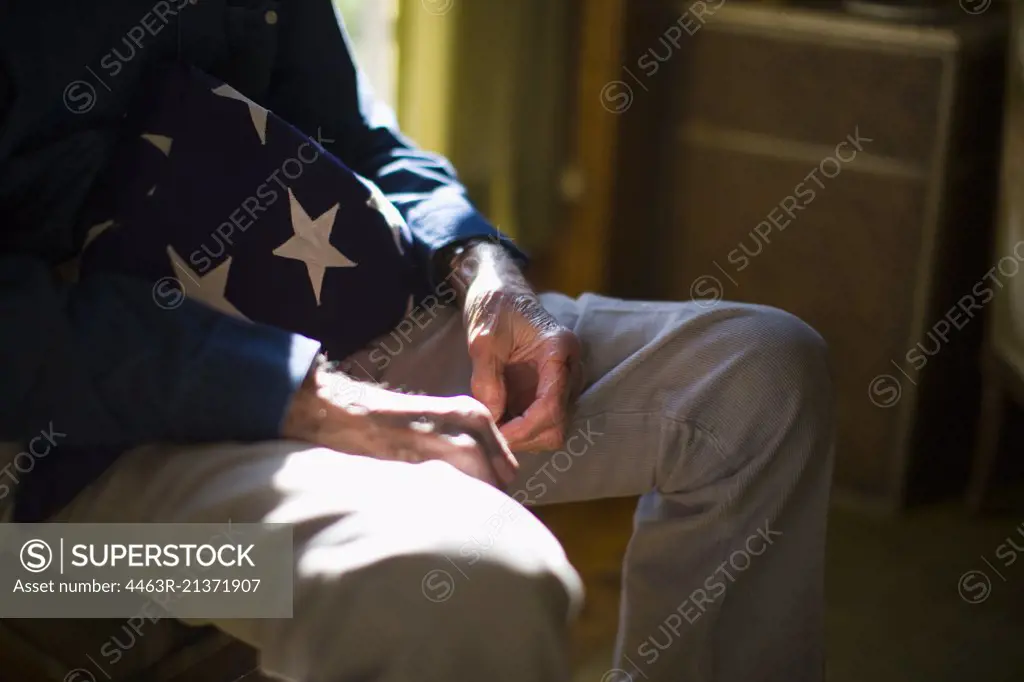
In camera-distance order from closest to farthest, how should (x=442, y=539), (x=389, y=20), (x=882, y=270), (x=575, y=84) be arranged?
(x=442, y=539)
(x=882, y=270)
(x=389, y=20)
(x=575, y=84)

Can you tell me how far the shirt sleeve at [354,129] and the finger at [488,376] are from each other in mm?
105

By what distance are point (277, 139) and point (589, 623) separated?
771 mm

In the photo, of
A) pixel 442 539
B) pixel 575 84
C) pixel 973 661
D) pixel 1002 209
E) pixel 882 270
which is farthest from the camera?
pixel 575 84

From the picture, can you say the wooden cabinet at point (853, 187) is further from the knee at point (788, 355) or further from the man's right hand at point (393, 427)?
the man's right hand at point (393, 427)

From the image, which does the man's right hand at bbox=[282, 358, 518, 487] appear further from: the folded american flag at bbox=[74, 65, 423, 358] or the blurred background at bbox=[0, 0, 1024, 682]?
the blurred background at bbox=[0, 0, 1024, 682]

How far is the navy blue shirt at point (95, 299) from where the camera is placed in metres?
0.78

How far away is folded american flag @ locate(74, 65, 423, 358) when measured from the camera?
0.88 meters

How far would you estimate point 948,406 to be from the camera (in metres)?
1.75

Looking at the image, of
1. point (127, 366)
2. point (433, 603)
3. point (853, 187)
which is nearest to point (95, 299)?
point (127, 366)

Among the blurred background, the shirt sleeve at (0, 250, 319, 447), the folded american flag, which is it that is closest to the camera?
the shirt sleeve at (0, 250, 319, 447)

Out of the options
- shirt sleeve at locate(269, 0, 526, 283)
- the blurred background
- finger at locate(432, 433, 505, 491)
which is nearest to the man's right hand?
finger at locate(432, 433, 505, 491)

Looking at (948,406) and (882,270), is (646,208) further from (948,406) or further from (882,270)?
(948,406)

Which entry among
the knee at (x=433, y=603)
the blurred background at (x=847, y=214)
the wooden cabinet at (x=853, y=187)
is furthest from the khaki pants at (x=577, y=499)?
the wooden cabinet at (x=853, y=187)

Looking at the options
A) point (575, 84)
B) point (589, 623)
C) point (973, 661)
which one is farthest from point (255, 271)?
point (575, 84)
